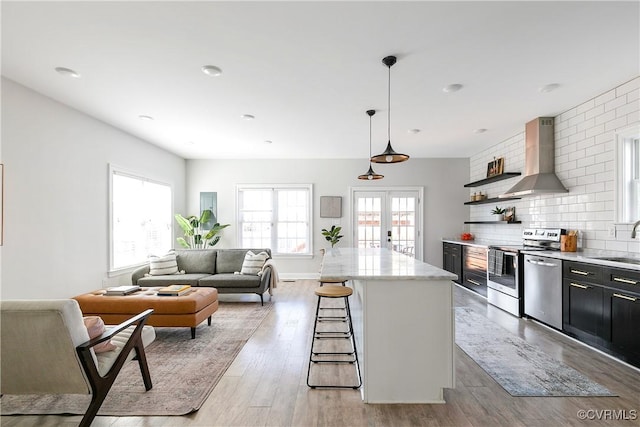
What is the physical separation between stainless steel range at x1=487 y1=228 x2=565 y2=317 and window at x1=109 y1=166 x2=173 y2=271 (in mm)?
5779

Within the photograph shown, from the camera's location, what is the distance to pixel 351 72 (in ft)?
9.74

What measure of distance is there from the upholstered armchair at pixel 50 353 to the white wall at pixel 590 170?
491 centimetres

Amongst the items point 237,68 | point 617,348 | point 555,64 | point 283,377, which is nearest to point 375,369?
point 283,377

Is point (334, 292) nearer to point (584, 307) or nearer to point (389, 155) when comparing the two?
point (389, 155)

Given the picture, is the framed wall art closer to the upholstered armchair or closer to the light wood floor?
the light wood floor

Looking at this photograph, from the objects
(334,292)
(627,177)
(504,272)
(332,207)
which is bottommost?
(504,272)

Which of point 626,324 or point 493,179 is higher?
point 493,179

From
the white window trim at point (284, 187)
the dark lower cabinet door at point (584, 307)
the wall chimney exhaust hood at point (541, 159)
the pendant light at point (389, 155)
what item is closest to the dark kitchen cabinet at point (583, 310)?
the dark lower cabinet door at point (584, 307)

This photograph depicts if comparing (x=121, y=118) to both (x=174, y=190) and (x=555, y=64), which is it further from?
(x=555, y=64)

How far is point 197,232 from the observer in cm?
691

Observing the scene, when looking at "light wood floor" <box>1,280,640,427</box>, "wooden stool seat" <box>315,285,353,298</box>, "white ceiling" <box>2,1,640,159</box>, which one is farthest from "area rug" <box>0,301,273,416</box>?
"white ceiling" <box>2,1,640,159</box>

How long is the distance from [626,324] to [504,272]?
166cm

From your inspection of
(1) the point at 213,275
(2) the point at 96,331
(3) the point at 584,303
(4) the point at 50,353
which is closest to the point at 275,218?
(1) the point at 213,275

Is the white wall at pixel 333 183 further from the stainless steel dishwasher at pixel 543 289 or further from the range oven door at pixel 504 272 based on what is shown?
the stainless steel dishwasher at pixel 543 289
